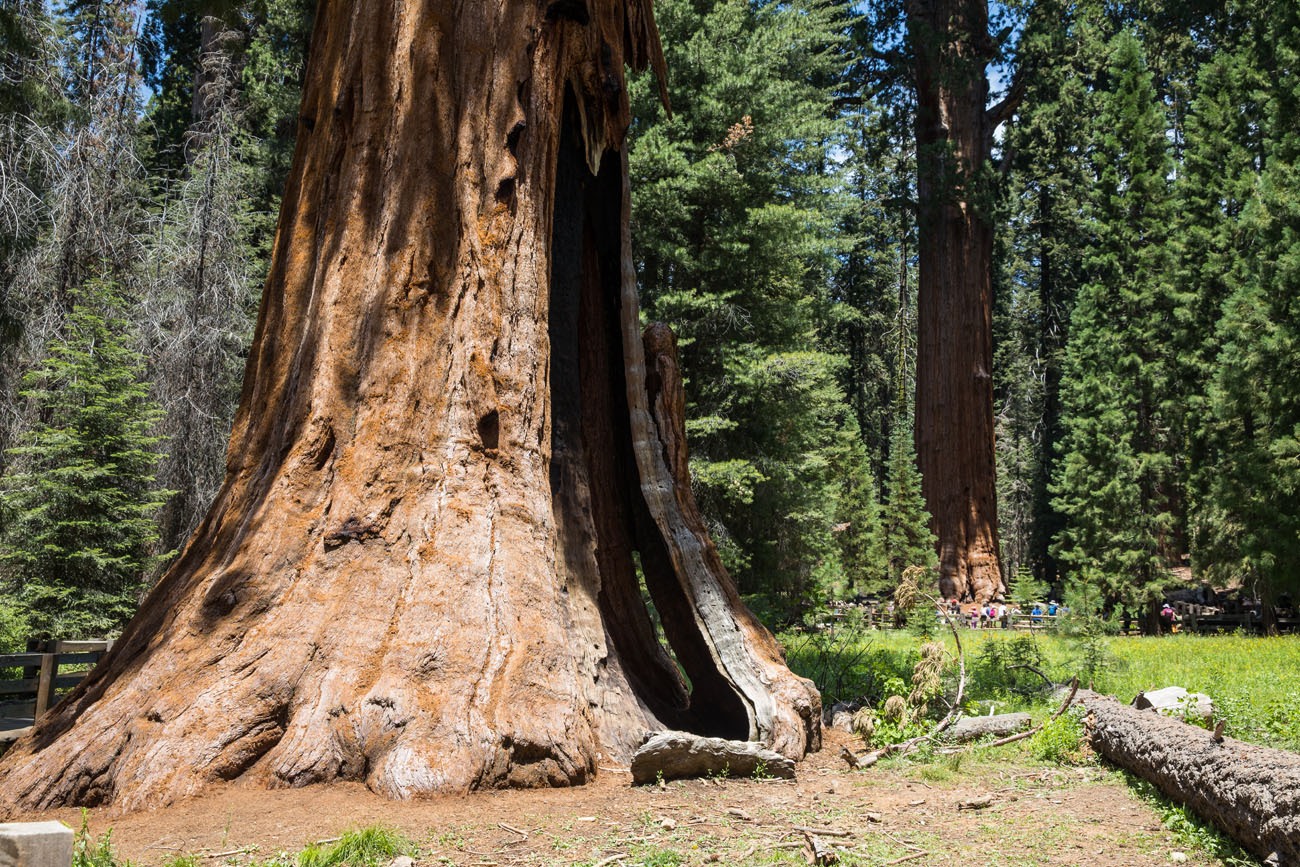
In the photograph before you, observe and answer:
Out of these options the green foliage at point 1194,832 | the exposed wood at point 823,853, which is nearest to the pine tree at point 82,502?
the exposed wood at point 823,853

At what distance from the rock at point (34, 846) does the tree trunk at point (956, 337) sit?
72.8ft

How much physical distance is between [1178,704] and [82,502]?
→ 13.1 m

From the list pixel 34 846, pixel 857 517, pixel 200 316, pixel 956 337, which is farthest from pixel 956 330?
pixel 34 846

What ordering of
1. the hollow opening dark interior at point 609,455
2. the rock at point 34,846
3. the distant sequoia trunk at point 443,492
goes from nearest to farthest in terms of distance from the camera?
1. the rock at point 34,846
2. the distant sequoia trunk at point 443,492
3. the hollow opening dark interior at point 609,455

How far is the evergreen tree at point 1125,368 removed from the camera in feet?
84.7

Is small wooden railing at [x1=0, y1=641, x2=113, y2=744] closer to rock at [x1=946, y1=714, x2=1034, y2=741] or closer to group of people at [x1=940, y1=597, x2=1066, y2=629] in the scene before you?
rock at [x1=946, y1=714, x2=1034, y2=741]

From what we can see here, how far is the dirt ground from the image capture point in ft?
13.9

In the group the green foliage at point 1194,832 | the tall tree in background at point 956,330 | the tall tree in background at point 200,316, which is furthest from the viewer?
the tall tree in background at point 956,330

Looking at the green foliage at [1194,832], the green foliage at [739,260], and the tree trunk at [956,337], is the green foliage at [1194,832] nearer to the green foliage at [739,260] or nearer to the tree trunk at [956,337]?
the green foliage at [739,260]

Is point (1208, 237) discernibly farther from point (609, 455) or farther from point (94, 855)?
point (94, 855)

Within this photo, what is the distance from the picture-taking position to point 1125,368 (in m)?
27.3

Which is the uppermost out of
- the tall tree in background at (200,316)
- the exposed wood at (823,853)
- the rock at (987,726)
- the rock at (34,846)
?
the tall tree in background at (200,316)

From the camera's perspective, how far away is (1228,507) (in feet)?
66.4

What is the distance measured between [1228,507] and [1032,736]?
1557cm
